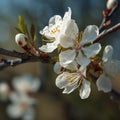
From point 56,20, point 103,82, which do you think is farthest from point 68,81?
point 56,20

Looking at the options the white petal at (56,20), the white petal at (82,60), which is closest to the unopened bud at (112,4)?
the white petal at (56,20)

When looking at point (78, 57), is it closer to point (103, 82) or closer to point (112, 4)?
point (103, 82)

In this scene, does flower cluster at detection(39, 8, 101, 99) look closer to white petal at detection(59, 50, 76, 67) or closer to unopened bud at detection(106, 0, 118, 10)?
white petal at detection(59, 50, 76, 67)

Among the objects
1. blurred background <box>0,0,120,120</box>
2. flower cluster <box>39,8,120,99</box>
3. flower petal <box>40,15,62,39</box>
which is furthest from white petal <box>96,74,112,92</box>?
blurred background <box>0,0,120,120</box>

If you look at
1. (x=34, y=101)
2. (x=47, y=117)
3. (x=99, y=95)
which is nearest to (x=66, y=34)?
(x=34, y=101)

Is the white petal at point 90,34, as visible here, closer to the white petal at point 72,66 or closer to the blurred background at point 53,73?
the white petal at point 72,66

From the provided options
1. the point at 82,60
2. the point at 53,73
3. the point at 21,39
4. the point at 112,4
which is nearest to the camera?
the point at 82,60
